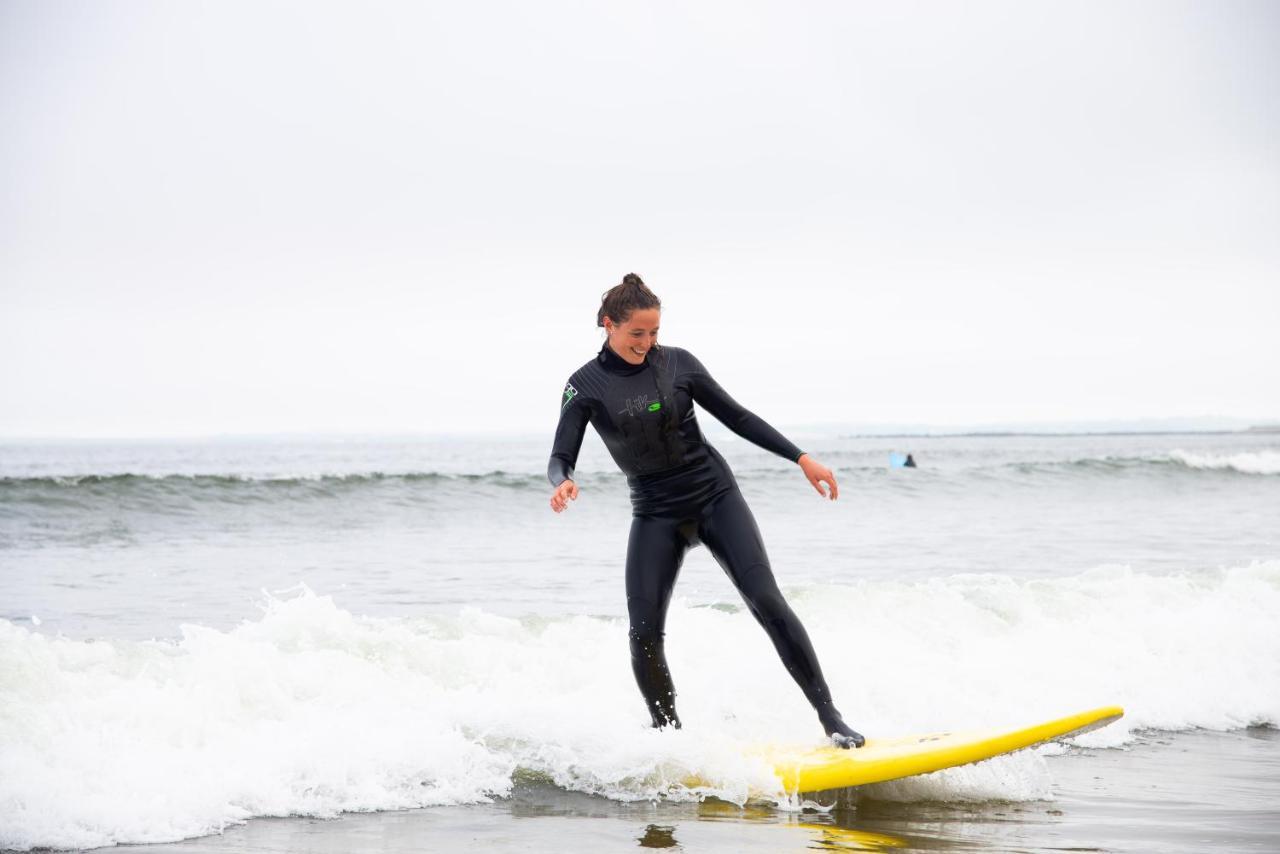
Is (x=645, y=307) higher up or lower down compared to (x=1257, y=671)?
higher up

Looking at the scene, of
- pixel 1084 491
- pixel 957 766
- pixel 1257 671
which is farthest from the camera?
pixel 1084 491

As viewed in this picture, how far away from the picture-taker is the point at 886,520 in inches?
840

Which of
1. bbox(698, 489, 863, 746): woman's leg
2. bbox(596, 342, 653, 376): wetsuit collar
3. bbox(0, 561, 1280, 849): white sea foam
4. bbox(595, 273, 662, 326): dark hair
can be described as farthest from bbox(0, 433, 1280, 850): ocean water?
bbox(595, 273, 662, 326): dark hair

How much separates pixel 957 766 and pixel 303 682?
3.28 metres

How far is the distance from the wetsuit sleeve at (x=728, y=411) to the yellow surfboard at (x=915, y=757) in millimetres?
1302

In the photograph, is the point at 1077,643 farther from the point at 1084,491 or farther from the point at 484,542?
the point at 1084,491

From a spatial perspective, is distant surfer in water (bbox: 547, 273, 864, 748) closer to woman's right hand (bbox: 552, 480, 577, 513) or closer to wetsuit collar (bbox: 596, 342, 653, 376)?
wetsuit collar (bbox: 596, 342, 653, 376)

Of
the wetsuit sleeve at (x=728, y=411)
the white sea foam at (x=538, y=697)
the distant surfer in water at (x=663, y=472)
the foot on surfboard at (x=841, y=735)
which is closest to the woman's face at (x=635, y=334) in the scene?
the distant surfer in water at (x=663, y=472)

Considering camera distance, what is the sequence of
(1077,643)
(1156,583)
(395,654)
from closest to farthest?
(395,654) → (1077,643) → (1156,583)

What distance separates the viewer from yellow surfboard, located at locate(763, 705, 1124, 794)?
16.0 feet

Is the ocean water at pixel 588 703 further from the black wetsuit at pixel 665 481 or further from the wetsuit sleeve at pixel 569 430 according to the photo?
the wetsuit sleeve at pixel 569 430

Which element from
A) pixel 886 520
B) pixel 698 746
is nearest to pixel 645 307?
pixel 698 746

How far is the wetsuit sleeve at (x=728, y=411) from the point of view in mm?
5273

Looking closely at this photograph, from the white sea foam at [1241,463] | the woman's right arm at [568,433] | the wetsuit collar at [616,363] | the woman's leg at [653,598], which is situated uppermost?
the white sea foam at [1241,463]
